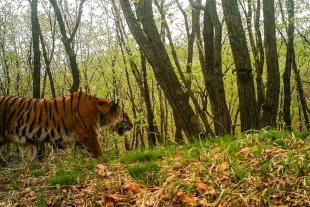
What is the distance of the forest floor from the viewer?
2936 mm

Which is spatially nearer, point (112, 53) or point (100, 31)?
point (112, 53)

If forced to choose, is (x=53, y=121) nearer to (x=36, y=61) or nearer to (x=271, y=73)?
(x=36, y=61)

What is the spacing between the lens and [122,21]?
24109 millimetres

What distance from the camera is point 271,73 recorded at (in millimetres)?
7270

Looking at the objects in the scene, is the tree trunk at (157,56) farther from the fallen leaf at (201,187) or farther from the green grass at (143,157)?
the fallen leaf at (201,187)

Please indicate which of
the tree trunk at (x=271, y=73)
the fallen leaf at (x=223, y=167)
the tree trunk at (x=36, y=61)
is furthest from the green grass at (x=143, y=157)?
the tree trunk at (x=36, y=61)

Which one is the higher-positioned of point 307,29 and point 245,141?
point 307,29

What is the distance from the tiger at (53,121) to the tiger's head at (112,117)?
0.15 metres

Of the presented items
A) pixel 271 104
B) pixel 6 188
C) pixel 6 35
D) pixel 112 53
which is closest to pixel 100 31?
pixel 112 53

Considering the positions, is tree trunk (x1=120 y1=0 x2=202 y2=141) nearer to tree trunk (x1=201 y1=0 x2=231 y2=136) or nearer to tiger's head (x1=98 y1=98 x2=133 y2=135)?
tree trunk (x1=201 y1=0 x2=231 y2=136)

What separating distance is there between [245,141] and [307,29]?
19.0 m

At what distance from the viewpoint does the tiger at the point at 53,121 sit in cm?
735

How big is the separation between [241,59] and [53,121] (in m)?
4.23

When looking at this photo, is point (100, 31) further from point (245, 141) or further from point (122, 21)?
point (245, 141)
